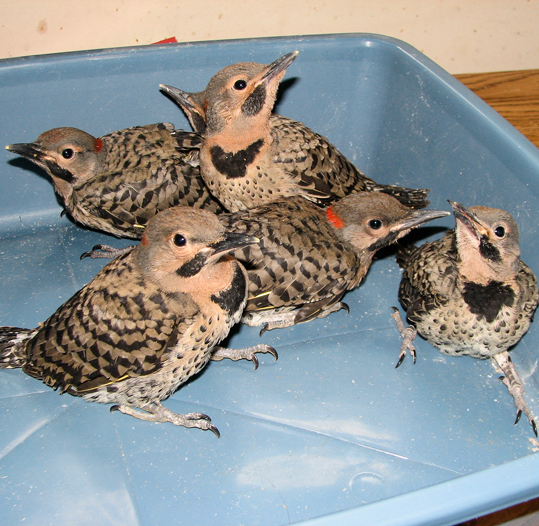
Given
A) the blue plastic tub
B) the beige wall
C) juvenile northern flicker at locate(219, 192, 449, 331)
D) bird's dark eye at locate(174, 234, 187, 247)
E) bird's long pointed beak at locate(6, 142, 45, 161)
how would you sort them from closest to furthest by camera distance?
bird's dark eye at locate(174, 234, 187, 247) → the blue plastic tub → juvenile northern flicker at locate(219, 192, 449, 331) → bird's long pointed beak at locate(6, 142, 45, 161) → the beige wall

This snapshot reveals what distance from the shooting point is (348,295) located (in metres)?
3.55

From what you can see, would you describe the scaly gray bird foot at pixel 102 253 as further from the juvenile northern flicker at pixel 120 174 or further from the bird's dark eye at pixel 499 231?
the bird's dark eye at pixel 499 231

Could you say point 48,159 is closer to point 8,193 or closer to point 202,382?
point 8,193

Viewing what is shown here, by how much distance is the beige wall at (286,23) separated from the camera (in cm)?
397

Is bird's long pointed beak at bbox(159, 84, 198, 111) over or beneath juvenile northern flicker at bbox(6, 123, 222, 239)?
over

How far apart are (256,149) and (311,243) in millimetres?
649

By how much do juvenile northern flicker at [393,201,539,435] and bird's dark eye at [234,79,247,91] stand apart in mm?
1259

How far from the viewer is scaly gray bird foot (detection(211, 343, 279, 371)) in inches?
123

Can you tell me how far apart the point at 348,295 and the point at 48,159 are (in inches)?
79.3

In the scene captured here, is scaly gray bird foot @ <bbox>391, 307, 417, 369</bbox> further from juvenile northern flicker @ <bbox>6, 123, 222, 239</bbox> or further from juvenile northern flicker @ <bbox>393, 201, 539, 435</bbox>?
juvenile northern flicker @ <bbox>6, 123, 222, 239</bbox>

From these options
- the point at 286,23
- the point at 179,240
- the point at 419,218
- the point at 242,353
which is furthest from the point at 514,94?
the point at 179,240

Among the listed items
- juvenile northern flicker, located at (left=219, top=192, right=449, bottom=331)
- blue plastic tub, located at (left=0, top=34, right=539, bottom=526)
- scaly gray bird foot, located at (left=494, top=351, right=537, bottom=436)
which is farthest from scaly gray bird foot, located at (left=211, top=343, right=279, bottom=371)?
scaly gray bird foot, located at (left=494, top=351, right=537, bottom=436)

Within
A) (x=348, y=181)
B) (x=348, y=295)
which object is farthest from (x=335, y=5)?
(x=348, y=295)

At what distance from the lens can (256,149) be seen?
307 centimetres
